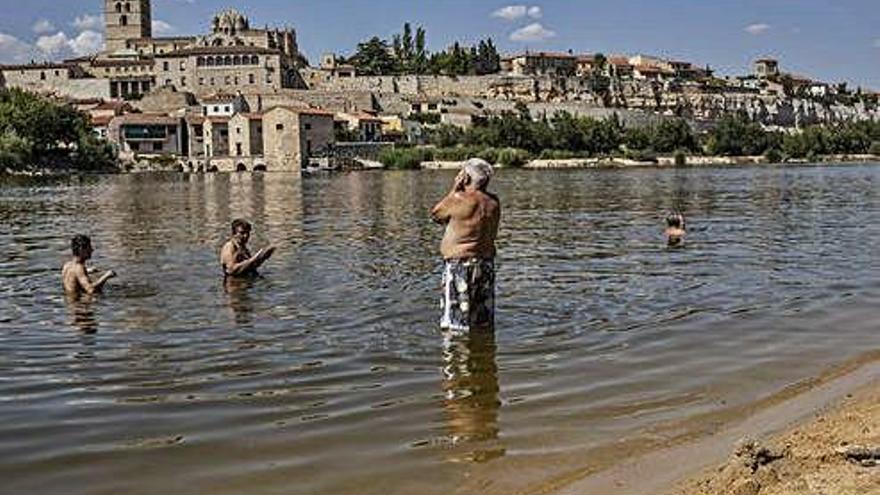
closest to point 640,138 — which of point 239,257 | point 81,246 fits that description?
point 239,257

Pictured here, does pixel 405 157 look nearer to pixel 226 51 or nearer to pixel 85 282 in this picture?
pixel 226 51

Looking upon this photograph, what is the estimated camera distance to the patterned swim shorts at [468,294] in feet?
38.7

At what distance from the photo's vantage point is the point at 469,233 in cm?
1170

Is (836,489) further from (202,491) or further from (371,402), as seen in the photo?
(371,402)

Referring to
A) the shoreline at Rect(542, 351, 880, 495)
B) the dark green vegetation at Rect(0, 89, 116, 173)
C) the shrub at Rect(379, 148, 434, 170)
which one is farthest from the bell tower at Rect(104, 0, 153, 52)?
the shoreline at Rect(542, 351, 880, 495)

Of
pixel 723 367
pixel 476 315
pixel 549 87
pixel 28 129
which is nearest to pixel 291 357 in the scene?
pixel 476 315

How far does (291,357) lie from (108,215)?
3414 cm

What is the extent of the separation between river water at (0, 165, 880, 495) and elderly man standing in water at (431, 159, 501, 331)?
59 cm

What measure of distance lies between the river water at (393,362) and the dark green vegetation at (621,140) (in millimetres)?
114797

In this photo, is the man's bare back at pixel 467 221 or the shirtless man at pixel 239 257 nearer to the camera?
the man's bare back at pixel 467 221

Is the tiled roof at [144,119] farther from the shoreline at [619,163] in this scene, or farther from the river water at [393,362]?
the river water at [393,362]

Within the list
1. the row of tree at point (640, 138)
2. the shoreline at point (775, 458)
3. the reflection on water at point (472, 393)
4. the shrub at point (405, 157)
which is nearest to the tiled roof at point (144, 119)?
the shrub at point (405, 157)

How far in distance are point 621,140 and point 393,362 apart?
144 metres

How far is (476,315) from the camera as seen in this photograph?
39.8 feet
